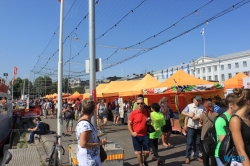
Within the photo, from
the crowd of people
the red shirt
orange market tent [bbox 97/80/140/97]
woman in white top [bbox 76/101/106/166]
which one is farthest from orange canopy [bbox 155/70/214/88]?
woman in white top [bbox 76/101/106/166]

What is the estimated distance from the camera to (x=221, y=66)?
247 feet

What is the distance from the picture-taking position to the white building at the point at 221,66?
225 ft

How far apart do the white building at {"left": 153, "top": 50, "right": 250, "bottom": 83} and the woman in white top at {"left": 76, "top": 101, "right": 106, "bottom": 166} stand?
2470 inches

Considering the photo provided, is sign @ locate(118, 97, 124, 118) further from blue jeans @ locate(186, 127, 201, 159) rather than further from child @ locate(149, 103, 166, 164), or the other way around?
blue jeans @ locate(186, 127, 201, 159)

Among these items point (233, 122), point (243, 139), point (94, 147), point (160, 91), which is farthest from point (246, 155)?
point (160, 91)

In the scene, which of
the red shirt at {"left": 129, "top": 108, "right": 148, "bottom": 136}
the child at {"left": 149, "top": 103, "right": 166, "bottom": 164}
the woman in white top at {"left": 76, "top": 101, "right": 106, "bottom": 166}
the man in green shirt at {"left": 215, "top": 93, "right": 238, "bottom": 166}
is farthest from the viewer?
the child at {"left": 149, "top": 103, "right": 166, "bottom": 164}

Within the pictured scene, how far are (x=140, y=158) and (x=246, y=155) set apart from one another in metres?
3.94

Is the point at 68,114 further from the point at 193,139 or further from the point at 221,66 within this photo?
the point at 221,66

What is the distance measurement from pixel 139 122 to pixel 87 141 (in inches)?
107

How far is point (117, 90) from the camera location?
20797 millimetres

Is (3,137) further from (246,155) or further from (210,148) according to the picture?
(246,155)

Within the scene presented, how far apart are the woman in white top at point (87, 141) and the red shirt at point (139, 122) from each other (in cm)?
245

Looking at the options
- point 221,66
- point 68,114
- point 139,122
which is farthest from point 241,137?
point 221,66

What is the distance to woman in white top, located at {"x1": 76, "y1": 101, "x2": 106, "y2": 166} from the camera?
3.72 m
